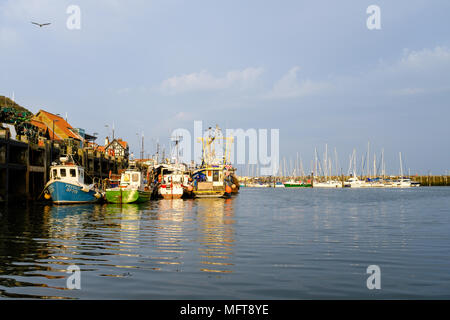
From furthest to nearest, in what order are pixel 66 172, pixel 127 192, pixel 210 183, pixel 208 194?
pixel 210 183 < pixel 208 194 < pixel 127 192 < pixel 66 172

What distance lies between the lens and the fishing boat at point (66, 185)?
42938mm

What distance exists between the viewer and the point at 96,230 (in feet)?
73.8

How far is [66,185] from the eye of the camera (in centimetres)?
4303

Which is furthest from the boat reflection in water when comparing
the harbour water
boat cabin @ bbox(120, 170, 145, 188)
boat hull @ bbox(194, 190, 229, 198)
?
boat hull @ bbox(194, 190, 229, 198)

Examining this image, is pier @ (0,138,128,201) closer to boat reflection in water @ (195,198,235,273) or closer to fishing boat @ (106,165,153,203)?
fishing boat @ (106,165,153,203)

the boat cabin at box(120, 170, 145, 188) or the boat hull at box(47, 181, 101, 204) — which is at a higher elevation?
the boat cabin at box(120, 170, 145, 188)

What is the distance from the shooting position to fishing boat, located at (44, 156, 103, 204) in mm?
42938

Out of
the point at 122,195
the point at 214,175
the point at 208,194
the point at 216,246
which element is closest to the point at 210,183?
the point at 208,194

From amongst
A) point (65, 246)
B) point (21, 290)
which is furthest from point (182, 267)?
point (65, 246)

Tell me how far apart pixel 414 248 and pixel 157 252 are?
10.6m

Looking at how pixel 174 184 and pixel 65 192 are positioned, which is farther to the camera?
pixel 174 184

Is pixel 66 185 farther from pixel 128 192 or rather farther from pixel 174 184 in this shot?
pixel 174 184

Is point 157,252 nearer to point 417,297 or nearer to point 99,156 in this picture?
point 417,297
